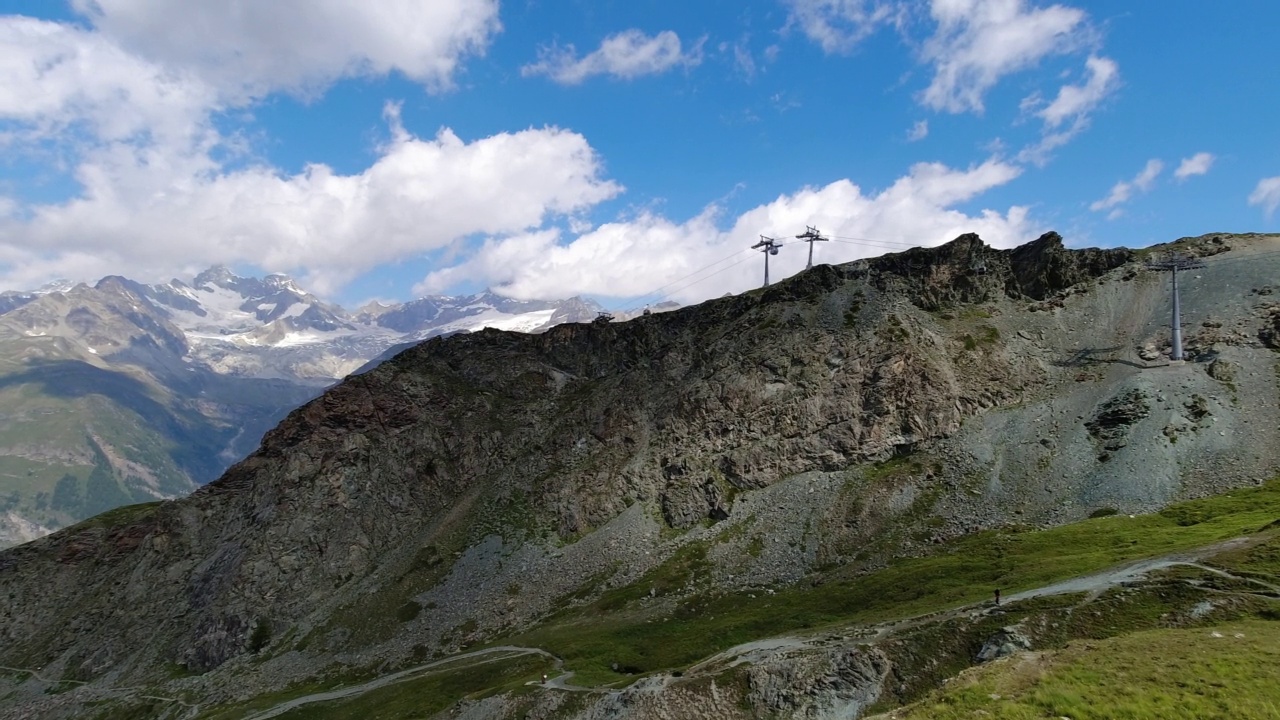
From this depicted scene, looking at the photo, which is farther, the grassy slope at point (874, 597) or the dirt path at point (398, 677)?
the dirt path at point (398, 677)

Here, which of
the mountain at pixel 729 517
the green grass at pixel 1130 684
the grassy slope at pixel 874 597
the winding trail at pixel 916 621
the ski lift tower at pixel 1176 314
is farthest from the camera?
the ski lift tower at pixel 1176 314

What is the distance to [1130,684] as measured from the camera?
33.7m

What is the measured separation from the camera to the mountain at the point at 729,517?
234ft

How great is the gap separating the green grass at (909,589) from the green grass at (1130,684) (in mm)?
32134

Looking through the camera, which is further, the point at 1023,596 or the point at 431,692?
the point at 431,692

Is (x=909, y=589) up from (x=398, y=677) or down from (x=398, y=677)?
up

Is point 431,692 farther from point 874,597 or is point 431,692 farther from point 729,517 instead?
point 874,597

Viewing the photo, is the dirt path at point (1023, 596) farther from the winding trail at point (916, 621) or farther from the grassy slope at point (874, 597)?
the grassy slope at point (874, 597)

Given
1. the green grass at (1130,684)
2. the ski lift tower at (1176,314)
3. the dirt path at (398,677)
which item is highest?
the ski lift tower at (1176,314)

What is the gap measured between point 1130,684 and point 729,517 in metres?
95.4

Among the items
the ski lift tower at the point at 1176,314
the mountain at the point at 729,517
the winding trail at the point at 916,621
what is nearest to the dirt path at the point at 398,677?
the mountain at the point at 729,517

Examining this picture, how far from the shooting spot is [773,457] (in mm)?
135500

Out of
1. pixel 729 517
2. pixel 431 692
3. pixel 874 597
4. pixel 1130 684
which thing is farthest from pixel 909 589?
pixel 431 692

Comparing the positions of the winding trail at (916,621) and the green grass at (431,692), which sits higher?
the winding trail at (916,621)
